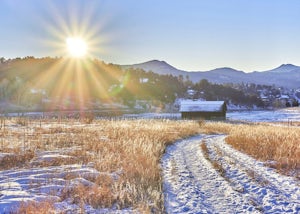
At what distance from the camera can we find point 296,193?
7.08m

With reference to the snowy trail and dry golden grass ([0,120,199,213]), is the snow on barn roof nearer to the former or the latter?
dry golden grass ([0,120,199,213])

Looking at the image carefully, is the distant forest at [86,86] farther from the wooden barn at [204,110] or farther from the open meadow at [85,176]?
the open meadow at [85,176]

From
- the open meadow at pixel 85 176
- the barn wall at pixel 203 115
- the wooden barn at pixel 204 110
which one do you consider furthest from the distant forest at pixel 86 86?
the open meadow at pixel 85 176

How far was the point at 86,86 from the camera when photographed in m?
130

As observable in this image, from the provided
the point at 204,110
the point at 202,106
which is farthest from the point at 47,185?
the point at 202,106

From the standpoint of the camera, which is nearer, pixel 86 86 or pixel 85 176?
pixel 85 176

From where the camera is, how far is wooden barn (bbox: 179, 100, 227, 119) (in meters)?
66.3

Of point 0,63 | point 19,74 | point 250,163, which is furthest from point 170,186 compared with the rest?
point 0,63

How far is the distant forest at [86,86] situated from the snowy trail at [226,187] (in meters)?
90.1

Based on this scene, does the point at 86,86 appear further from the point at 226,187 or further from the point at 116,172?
the point at 226,187

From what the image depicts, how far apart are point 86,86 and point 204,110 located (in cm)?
7445

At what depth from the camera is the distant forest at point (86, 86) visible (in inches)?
4099

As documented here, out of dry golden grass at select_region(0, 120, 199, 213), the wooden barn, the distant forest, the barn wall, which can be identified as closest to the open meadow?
dry golden grass at select_region(0, 120, 199, 213)

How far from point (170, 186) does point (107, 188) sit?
1.78 m
